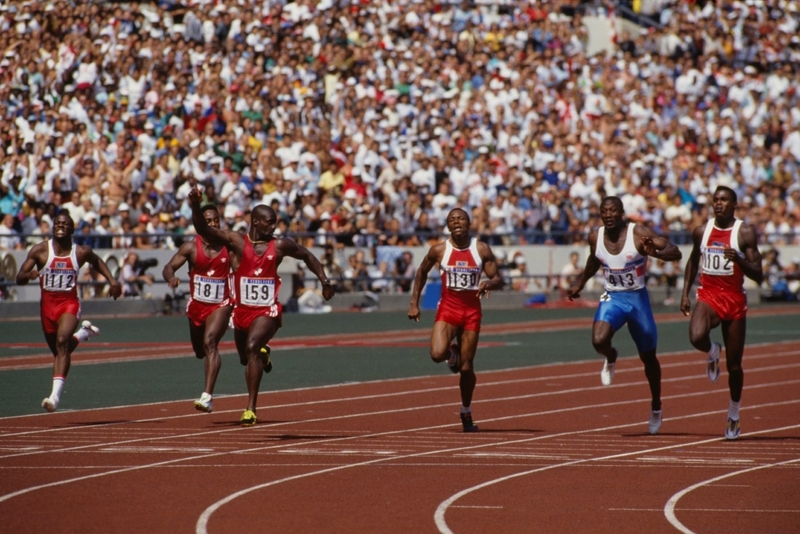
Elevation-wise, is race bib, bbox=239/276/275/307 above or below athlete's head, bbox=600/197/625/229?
below

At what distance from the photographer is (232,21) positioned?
31.7 m

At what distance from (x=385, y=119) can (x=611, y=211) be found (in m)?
19.1

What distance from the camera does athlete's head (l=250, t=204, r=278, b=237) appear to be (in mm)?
13461

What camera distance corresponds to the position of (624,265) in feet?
43.1

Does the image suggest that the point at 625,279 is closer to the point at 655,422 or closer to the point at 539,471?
the point at 655,422

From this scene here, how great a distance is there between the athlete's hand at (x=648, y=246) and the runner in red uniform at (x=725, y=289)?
0.34 metres

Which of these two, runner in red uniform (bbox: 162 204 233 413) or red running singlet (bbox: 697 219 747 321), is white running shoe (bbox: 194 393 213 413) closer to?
runner in red uniform (bbox: 162 204 233 413)

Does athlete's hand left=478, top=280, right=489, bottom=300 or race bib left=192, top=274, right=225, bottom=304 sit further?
race bib left=192, top=274, right=225, bottom=304

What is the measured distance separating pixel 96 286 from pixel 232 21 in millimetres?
6862

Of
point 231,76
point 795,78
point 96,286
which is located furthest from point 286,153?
point 795,78

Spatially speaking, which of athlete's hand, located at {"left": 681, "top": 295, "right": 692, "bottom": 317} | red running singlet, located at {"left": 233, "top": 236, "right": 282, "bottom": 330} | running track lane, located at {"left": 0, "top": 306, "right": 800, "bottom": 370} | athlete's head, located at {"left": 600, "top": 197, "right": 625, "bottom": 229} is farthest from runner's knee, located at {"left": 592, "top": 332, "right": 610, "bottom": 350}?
running track lane, located at {"left": 0, "top": 306, "right": 800, "bottom": 370}

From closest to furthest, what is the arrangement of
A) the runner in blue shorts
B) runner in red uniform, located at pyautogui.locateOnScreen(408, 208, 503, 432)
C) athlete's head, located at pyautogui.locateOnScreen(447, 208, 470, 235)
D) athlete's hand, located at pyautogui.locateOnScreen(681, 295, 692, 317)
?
athlete's hand, located at pyautogui.locateOnScreen(681, 295, 692, 317)
the runner in blue shorts
athlete's head, located at pyautogui.locateOnScreen(447, 208, 470, 235)
runner in red uniform, located at pyautogui.locateOnScreen(408, 208, 503, 432)

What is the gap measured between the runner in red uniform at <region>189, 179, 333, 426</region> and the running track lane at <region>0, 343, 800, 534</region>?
835mm

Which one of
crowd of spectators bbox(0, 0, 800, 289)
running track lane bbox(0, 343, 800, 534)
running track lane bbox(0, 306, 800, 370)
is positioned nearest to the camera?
running track lane bbox(0, 343, 800, 534)
